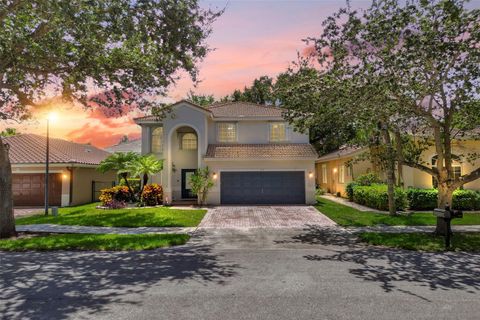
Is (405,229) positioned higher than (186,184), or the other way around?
(186,184)

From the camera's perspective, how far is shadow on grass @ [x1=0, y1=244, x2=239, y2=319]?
5.83m

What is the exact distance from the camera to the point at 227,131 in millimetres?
24719

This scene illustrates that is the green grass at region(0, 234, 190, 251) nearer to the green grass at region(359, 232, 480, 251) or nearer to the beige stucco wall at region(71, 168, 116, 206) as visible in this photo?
the green grass at region(359, 232, 480, 251)

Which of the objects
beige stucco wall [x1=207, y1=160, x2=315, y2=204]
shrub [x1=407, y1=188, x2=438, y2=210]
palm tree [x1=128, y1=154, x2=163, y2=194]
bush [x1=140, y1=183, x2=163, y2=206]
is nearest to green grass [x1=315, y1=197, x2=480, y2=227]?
shrub [x1=407, y1=188, x2=438, y2=210]

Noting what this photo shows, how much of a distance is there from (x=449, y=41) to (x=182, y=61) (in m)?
9.22

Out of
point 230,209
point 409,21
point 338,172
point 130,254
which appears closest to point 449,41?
point 409,21

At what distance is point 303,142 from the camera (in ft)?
80.8

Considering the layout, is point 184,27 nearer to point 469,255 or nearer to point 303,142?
point 469,255

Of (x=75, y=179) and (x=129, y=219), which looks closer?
(x=129, y=219)

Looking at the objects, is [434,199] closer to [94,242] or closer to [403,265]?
[403,265]

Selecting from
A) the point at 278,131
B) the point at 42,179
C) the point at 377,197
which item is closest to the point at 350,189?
the point at 377,197

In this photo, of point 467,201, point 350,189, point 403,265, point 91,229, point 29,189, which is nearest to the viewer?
point 403,265

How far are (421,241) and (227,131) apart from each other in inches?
637

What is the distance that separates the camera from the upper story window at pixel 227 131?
2464cm
